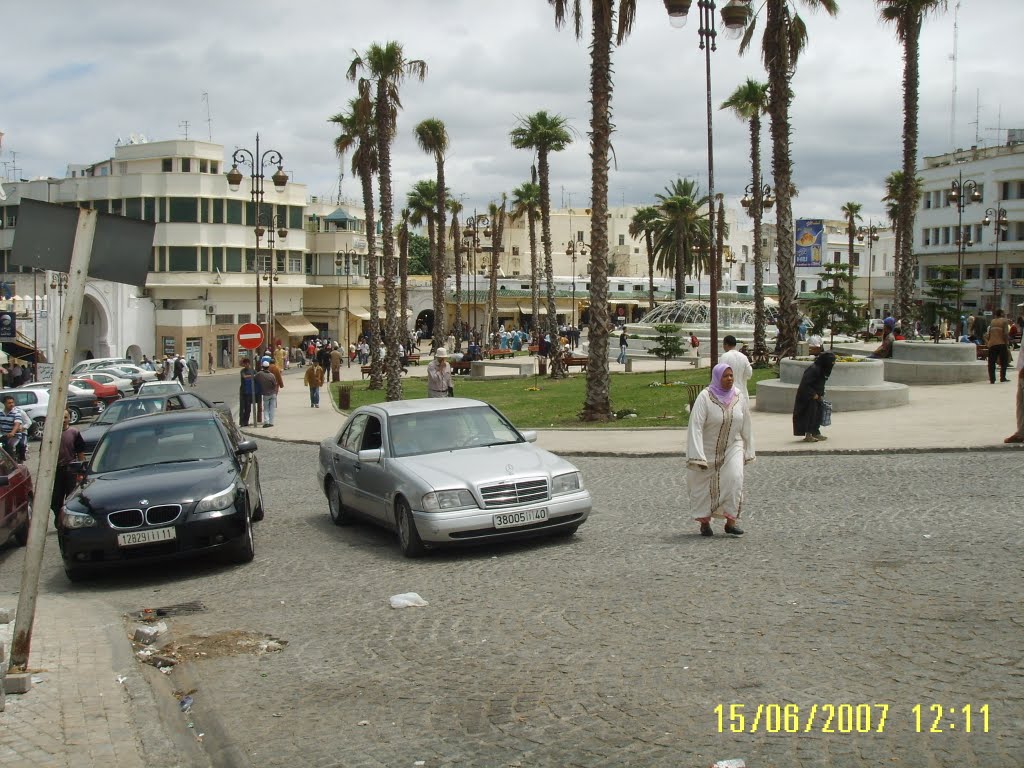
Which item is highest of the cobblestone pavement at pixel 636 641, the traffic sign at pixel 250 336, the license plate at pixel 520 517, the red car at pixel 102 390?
the traffic sign at pixel 250 336

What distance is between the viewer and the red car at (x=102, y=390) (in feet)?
123

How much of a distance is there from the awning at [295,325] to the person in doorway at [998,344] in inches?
2334

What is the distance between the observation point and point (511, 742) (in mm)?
5305

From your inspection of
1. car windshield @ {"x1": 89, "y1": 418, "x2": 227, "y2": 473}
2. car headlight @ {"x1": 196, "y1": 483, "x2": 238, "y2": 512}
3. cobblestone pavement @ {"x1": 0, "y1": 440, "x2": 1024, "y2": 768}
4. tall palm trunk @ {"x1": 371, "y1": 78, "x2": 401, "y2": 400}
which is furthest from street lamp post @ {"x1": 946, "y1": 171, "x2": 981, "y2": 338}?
car headlight @ {"x1": 196, "y1": 483, "x2": 238, "y2": 512}

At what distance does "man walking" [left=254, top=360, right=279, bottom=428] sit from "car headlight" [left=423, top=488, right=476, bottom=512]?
18.9m

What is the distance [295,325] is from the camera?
7956cm

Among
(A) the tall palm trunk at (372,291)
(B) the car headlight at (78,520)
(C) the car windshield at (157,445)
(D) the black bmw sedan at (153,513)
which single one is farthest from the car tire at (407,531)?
(A) the tall palm trunk at (372,291)

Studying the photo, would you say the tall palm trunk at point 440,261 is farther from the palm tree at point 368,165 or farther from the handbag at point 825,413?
the handbag at point 825,413

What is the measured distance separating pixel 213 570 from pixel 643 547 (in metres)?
4.29

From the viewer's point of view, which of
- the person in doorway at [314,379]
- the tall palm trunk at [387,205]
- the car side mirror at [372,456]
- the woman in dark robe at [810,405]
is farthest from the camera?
the tall palm trunk at [387,205]

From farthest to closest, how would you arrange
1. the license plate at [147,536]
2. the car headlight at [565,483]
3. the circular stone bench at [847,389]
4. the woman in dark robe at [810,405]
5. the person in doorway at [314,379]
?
the person in doorway at [314,379], the circular stone bench at [847,389], the woman in dark robe at [810,405], the car headlight at [565,483], the license plate at [147,536]

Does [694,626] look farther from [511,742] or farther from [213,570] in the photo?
[213,570]

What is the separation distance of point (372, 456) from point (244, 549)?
1592mm

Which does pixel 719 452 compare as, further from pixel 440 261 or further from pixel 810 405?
pixel 440 261
